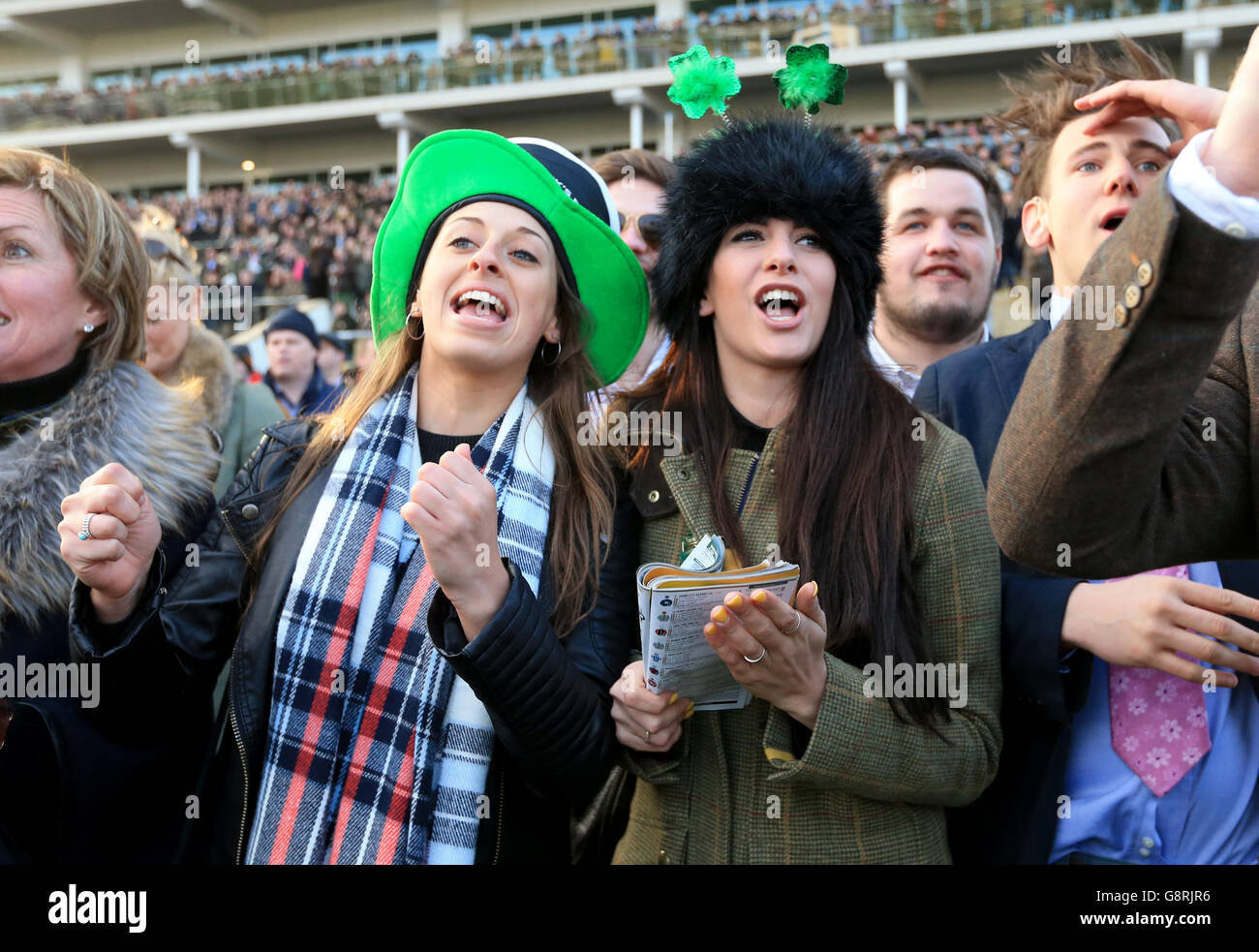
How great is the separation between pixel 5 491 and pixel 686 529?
144cm

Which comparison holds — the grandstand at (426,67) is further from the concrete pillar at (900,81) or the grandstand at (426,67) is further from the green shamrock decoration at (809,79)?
the green shamrock decoration at (809,79)

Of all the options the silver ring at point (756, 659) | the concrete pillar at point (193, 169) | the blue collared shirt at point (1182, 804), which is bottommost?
the blue collared shirt at point (1182, 804)

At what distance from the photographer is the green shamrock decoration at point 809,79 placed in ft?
8.96

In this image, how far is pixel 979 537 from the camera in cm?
215

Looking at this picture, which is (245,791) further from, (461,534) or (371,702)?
(461,534)

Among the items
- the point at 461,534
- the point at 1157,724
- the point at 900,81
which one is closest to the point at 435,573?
the point at 461,534

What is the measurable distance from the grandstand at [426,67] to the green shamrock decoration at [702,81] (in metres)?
25.0

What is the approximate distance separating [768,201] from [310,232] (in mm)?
21279

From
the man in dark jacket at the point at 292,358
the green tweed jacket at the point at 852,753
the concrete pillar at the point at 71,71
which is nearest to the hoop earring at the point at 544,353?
the green tweed jacket at the point at 852,753

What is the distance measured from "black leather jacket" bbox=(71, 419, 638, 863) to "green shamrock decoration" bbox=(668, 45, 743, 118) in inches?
40.1

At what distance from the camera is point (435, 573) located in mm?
1938

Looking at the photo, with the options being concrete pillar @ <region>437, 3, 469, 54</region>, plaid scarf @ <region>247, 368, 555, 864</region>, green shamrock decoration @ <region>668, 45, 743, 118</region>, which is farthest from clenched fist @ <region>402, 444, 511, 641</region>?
concrete pillar @ <region>437, 3, 469, 54</region>

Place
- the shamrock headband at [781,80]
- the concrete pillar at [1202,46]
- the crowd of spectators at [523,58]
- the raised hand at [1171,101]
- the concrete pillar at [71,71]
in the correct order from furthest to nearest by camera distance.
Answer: the concrete pillar at [71,71], the crowd of spectators at [523,58], the concrete pillar at [1202,46], the shamrock headband at [781,80], the raised hand at [1171,101]
